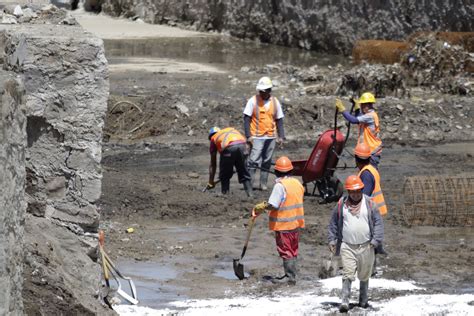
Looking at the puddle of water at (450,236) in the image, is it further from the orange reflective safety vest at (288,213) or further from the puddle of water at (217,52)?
the puddle of water at (217,52)

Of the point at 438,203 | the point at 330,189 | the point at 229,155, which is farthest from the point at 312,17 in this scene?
the point at 438,203

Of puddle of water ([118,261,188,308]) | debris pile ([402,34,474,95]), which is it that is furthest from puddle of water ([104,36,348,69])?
puddle of water ([118,261,188,308])

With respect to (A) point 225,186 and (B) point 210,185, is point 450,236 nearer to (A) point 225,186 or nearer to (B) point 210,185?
(A) point 225,186

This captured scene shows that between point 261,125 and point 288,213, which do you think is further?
point 261,125

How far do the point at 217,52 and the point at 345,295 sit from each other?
24458 mm

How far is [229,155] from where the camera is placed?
1691cm

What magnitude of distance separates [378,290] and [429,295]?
2.21 ft

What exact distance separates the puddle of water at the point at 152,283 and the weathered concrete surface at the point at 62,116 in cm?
255

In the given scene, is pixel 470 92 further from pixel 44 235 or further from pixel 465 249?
pixel 44 235

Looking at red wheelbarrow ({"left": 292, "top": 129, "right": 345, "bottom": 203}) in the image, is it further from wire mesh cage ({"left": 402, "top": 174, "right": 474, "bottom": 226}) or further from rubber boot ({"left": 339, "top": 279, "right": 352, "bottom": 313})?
rubber boot ({"left": 339, "top": 279, "right": 352, "bottom": 313})

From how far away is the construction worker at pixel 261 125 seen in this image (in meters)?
17.6

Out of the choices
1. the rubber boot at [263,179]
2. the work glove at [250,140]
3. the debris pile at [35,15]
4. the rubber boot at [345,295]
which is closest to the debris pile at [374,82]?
the rubber boot at [263,179]

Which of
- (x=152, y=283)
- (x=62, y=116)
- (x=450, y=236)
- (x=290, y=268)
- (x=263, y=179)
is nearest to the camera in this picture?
(x=62, y=116)

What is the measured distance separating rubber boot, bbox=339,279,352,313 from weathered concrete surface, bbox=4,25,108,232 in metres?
3.15
